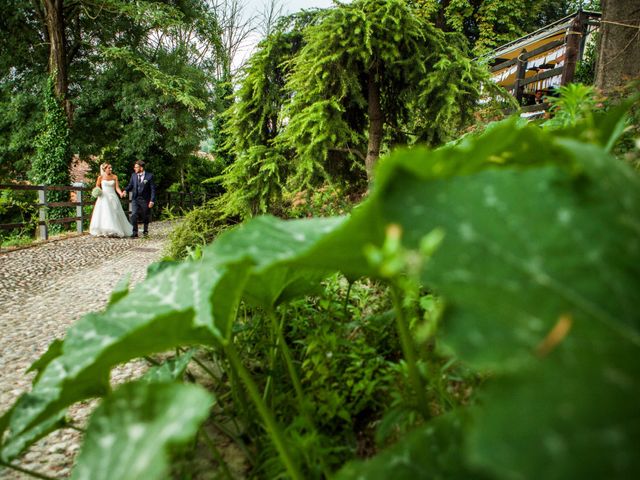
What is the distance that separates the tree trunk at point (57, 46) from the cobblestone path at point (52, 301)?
5975mm

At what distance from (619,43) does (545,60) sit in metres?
8.91

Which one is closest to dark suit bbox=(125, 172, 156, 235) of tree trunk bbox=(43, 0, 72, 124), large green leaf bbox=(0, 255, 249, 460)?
tree trunk bbox=(43, 0, 72, 124)

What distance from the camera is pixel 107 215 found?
9.36 meters

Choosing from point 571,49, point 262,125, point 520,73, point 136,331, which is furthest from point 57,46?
point 136,331

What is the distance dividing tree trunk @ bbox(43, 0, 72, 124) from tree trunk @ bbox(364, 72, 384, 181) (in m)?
11.8

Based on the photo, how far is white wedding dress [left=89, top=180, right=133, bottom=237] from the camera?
30.6 feet

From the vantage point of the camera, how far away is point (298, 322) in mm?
1834

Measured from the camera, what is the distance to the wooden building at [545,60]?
6176 millimetres

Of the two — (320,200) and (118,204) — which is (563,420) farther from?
(118,204)

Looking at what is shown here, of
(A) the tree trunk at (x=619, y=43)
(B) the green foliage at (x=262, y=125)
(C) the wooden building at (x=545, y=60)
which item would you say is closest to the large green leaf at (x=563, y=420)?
(C) the wooden building at (x=545, y=60)

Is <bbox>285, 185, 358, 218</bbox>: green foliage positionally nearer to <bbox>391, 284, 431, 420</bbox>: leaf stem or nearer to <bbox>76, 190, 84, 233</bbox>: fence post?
<bbox>391, 284, 431, 420</bbox>: leaf stem

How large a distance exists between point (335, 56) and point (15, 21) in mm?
15016

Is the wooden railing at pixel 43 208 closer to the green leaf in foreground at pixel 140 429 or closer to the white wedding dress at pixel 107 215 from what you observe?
the white wedding dress at pixel 107 215

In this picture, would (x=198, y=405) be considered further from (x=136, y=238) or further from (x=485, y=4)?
(x=485, y=4)
